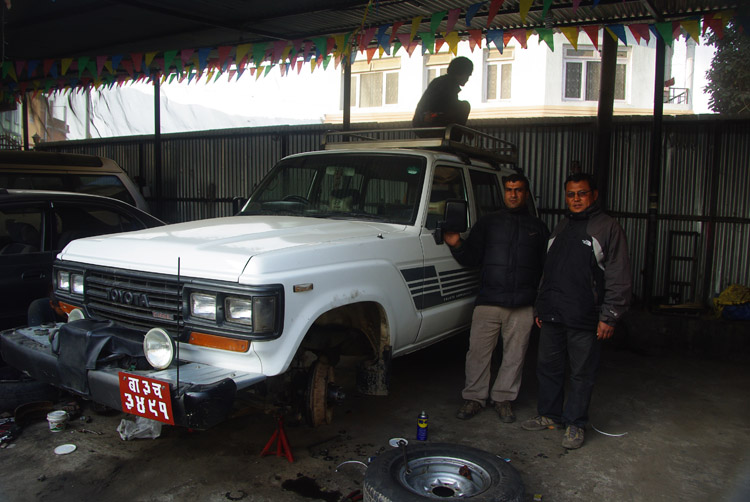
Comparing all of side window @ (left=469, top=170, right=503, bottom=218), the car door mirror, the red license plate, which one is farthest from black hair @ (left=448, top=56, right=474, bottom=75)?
the red license plate

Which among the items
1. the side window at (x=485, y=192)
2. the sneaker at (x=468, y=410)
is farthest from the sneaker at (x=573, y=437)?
the side window at (x=485, y=192)

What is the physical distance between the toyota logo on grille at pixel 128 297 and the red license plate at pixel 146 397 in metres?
0.47

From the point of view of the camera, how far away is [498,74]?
2002cm

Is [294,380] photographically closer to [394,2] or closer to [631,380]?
[631,380]

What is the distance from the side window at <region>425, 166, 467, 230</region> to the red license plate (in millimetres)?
2208

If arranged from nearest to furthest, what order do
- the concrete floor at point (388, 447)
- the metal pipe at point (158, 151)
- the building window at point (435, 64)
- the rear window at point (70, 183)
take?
the concrete floor at point (388, 447), the rear window at point (70, 183), the metal pipe at point (158, 151), the building window at point (435, 64)

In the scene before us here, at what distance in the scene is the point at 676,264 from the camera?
23.4 ft

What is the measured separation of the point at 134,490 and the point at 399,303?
73.9 inches

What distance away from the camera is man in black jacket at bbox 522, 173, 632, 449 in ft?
12.2

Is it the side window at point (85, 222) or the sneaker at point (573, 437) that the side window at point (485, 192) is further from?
the side window at point (85, 222)

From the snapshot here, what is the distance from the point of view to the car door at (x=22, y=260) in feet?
14.6

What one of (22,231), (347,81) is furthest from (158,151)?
(22,231)

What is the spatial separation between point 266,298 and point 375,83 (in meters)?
20.2

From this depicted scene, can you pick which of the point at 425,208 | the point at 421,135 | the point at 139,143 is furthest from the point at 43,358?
the point at 139,143
